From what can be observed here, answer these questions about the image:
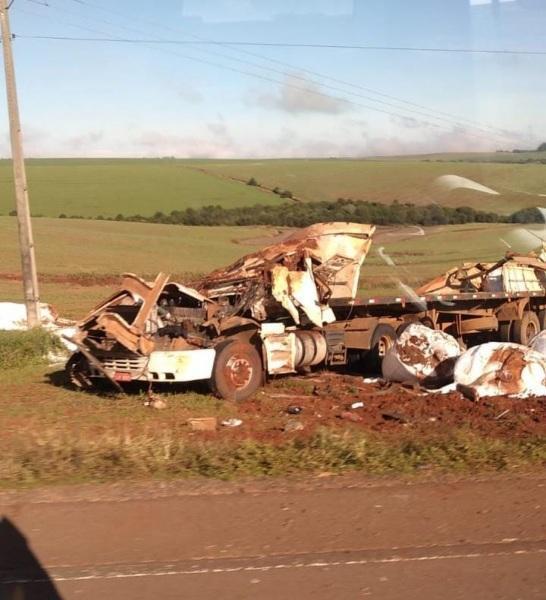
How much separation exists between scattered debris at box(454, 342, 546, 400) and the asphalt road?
4.36 metres

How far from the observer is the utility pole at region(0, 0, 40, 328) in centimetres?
1680

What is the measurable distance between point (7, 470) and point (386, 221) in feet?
71.5

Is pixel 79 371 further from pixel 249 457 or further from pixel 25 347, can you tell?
pixel 249 457

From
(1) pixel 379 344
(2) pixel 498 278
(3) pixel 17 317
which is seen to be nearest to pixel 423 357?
(1) pixel 379 344

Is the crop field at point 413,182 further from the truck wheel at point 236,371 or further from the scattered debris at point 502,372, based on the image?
the truck wheel at point 236,371

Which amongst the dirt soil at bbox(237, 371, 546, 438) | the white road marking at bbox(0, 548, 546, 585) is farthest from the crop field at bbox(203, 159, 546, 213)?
the white road marking at bbox(0, 548, 546, 585)

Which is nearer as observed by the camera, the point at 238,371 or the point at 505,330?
the point at 238,371

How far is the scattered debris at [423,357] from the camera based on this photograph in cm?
1160

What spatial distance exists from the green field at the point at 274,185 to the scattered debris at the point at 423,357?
13.2m

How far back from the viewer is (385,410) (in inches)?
388

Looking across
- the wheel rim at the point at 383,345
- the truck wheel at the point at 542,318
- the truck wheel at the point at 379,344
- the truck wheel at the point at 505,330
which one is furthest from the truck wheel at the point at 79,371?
the truck wheel at the point at 542,318

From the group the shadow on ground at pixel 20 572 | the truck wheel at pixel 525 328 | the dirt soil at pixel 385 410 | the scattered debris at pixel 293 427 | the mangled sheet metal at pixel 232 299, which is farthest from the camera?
the truck wheel at pixel 525 328

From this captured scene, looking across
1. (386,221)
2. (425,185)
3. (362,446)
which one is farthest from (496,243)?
(362,446)

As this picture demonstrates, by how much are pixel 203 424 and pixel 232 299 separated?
9.95 ft
